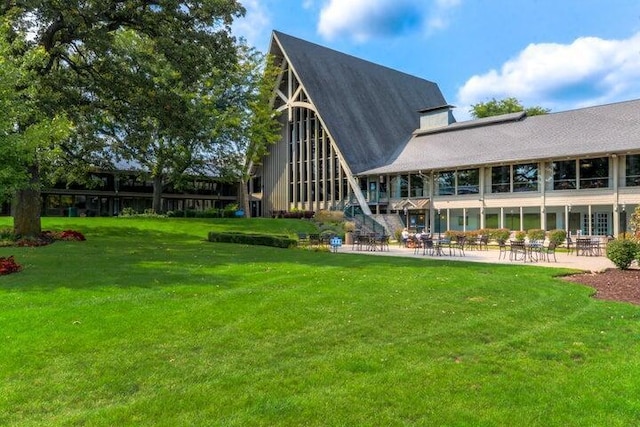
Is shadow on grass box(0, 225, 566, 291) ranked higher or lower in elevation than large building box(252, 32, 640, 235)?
lower

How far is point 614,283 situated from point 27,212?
70.2 feet

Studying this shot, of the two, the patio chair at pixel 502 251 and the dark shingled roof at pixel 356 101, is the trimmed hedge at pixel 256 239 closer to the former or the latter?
the patio chair at pixel 502 251

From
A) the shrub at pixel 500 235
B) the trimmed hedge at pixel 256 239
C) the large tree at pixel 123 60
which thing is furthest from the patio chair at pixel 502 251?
the large tree at pixel 123 60

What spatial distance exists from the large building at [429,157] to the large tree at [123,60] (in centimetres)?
2022

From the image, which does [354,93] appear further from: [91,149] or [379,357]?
[379,357]

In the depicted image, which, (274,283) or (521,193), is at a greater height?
(521,193)

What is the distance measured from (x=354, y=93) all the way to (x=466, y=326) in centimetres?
4167

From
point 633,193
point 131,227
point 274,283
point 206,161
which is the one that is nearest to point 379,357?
point 274,283

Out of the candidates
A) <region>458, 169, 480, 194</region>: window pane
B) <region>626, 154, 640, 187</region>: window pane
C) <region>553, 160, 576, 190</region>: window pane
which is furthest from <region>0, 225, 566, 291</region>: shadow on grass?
<region>458, 169, 480, 194</region>: window pane

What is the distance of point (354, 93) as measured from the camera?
155 ft

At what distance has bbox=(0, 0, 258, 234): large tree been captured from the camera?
1958 centimetres

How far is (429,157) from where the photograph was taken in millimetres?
39375

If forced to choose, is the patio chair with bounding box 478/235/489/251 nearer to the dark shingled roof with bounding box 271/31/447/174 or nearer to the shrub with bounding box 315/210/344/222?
the shrub with bounding box 315/210/344/222

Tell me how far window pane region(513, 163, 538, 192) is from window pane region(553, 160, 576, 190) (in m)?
1.20
